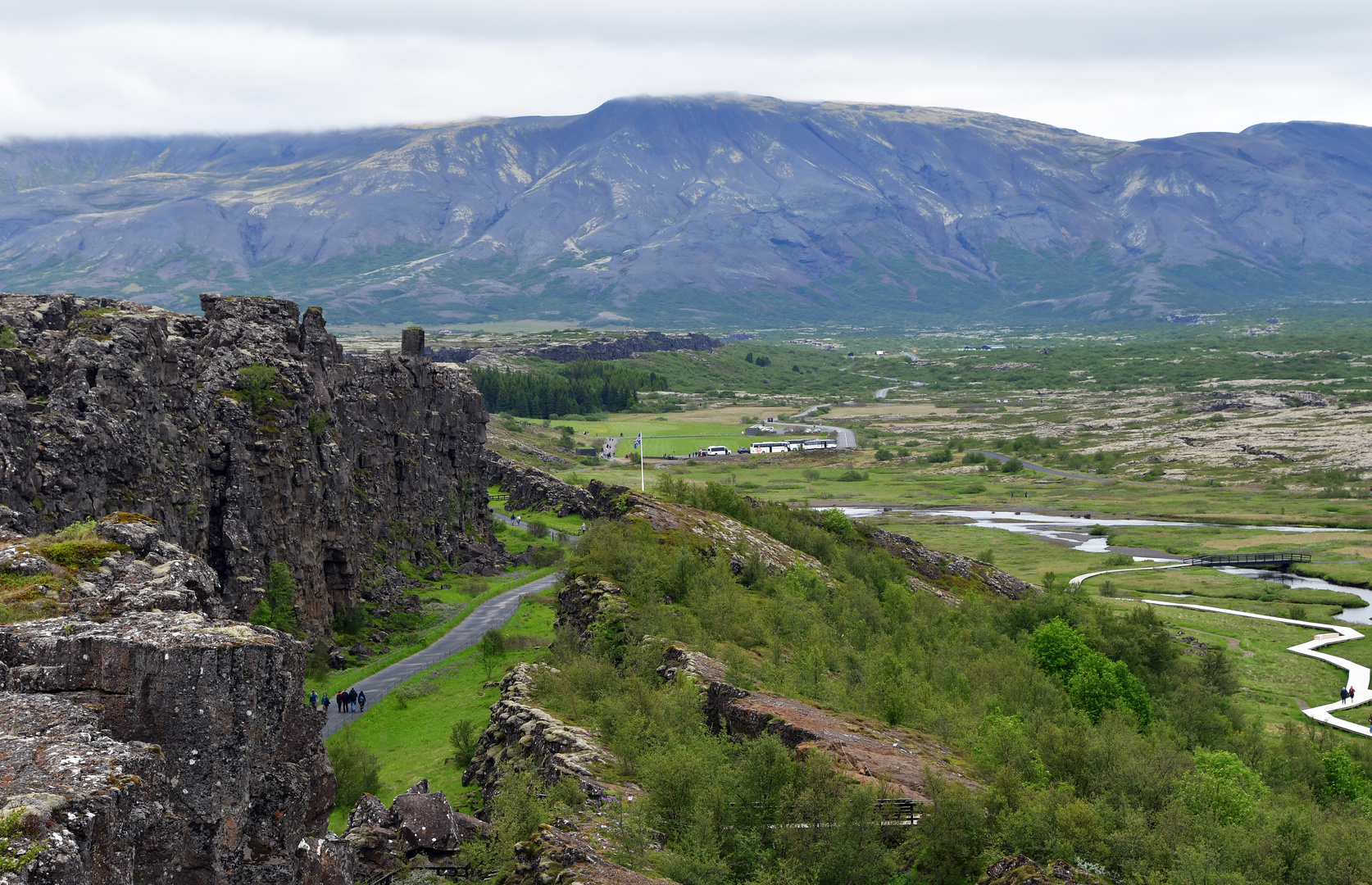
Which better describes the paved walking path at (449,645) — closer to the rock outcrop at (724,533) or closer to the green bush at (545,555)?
the rock outcrop at (724,533)

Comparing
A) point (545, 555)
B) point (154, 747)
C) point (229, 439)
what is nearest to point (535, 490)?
point (545, 555)

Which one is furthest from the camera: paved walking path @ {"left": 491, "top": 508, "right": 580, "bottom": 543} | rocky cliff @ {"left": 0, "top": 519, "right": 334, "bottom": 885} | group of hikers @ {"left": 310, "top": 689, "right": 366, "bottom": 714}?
paved walking path @ {"left": 491, "top": 508, "right": 580, "bottom": 543}

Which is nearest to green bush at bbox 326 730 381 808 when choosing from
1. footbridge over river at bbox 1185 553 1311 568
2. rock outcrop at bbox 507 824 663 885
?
rock outcrop at bbox 507 824 663 885

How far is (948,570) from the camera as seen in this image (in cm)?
9006

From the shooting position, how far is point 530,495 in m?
140

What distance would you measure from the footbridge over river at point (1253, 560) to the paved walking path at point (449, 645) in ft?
258

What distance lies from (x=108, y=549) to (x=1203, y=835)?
29.2 m

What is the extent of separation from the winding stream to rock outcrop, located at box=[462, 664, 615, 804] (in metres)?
89.5

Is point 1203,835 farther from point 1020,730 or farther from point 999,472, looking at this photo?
point 999,472

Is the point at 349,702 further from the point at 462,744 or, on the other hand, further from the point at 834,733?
the point at 834,733

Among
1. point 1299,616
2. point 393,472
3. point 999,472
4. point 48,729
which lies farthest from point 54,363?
point 999,472

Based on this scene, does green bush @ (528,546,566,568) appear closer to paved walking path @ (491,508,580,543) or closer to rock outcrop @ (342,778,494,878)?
paved walking path @ (491,508,580,543)

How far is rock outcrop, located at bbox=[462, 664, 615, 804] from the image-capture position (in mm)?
31125

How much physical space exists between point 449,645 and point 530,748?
120ft
